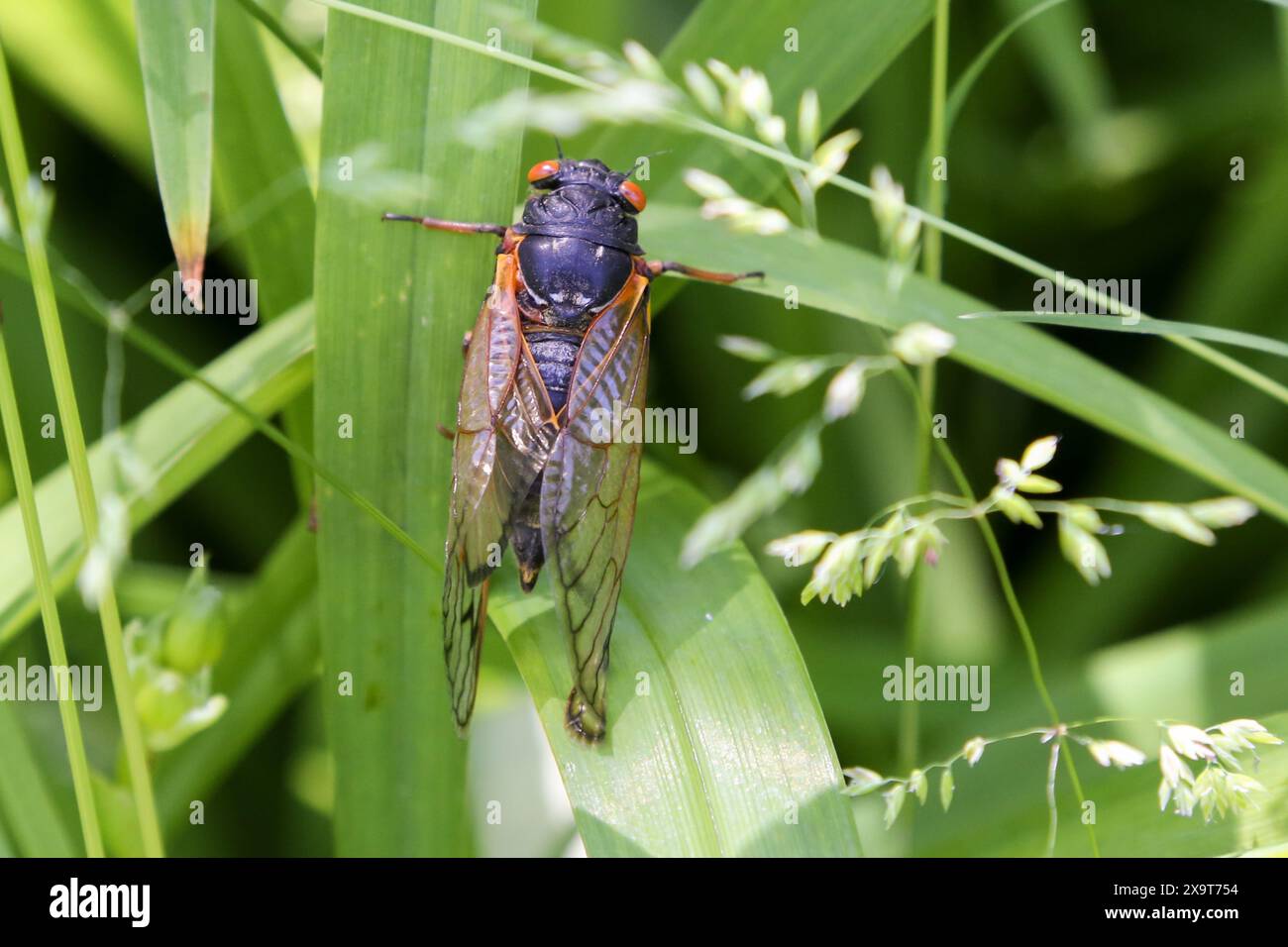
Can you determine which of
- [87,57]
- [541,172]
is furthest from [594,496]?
[87,57]

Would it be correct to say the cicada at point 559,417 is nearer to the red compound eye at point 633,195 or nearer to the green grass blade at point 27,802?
the red compound eye at point 633,195

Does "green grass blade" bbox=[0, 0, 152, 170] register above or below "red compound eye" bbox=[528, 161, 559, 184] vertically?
above

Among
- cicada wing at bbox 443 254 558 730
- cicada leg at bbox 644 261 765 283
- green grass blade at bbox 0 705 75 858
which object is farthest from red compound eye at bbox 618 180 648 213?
green grass blade at bbox 0 705 75 858

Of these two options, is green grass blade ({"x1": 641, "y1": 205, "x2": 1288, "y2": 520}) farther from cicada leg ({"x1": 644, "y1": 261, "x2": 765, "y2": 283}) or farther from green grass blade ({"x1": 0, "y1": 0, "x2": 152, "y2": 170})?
green grass blade ({"x1": 0, "y1": 0, "x2": 152, "y2": 170})

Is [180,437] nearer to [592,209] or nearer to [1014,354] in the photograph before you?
[592,209]

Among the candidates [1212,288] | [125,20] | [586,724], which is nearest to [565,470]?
[586,724]

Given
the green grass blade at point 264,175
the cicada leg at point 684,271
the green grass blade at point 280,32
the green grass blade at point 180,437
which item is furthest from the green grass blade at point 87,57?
the cicada leg at point 684,271
